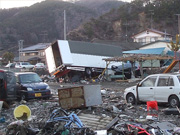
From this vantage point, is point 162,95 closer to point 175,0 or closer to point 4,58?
point 4,58

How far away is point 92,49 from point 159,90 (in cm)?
1870

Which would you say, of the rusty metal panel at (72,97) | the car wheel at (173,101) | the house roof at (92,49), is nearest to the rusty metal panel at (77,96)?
the rusty metal panel at (72,97)

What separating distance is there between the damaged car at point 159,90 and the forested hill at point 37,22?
250 feet

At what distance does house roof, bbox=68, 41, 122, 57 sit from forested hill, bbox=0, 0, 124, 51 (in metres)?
58.3

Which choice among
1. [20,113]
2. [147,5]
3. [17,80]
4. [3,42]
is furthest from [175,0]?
[20,113]

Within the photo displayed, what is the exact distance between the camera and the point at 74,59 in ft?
90.8

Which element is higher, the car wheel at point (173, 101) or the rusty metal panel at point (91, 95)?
the rusty metal panel at point (91, 95)

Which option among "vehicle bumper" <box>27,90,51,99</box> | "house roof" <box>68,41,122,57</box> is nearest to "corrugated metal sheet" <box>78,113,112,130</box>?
"vehicle bumper" <box>27,90,51,99</box>

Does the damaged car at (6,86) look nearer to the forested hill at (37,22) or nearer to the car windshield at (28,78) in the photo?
the car windshield at (28,78)

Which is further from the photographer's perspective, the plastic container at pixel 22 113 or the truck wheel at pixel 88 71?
the truck wheel at pixel 88 71

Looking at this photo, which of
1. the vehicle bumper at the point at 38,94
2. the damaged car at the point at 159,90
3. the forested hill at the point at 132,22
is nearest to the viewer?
the damaged car at the point at 159,90

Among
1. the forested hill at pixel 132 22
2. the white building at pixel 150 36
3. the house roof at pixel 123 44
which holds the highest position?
the forested hill at pixel 132 22

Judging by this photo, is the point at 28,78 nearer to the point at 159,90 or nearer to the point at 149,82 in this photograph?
the point at 149,82

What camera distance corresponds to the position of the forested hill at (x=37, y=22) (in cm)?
9565
